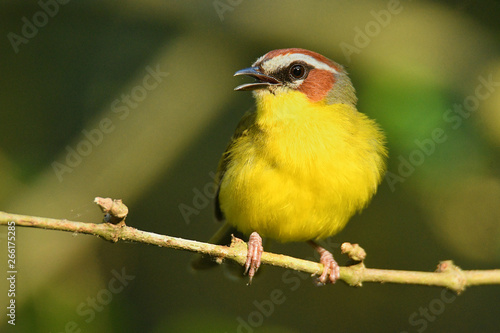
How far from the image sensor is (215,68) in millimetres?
6668

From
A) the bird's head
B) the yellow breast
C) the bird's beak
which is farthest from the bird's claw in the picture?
the bird's beak

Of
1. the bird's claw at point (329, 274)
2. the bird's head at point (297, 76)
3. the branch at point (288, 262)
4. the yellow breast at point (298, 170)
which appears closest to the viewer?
the branch at point (288, 262)

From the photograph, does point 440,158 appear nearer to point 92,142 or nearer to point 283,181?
point 283,181

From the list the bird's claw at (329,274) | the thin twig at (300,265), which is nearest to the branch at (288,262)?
the thin twig at (300,265)

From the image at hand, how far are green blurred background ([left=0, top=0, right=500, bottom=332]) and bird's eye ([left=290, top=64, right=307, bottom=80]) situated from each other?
2.03 feet

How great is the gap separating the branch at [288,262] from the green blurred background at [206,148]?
0.67 m

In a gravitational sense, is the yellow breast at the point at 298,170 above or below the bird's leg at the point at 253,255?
above

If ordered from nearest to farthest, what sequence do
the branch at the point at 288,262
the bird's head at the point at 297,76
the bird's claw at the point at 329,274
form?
the branch at the point at 288,262, the bird's claw at the point at 329,274, the bird's head at the point at 297,76

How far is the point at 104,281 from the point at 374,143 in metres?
3.12

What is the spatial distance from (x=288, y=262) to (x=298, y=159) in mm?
913

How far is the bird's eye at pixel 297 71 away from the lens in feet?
16.1

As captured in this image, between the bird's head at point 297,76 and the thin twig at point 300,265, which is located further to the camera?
the bird's head at point 297,76

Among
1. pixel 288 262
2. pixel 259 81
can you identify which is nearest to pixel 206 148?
pixel 259 81

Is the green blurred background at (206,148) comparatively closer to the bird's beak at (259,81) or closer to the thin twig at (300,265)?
the thin twig at (300,265)
